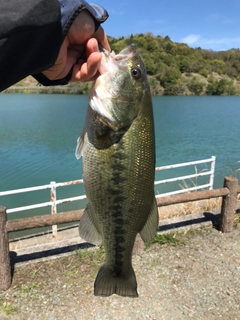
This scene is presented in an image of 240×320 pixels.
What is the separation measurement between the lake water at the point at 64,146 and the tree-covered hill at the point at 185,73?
1762 cm

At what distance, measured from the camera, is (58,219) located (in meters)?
4.16

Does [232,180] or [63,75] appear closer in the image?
[63,75]

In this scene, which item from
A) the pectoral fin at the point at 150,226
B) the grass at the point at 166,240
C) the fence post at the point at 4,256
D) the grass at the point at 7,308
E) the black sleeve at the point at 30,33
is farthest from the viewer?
the grass at the point at 166,240

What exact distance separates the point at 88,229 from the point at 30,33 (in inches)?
44.8

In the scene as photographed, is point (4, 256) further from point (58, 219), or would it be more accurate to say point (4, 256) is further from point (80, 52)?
point (80, 52)

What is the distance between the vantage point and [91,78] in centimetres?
181

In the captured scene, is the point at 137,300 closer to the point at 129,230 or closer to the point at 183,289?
the point at 183,289

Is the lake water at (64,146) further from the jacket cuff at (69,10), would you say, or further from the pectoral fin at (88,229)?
the jacket cuff at (69,10)

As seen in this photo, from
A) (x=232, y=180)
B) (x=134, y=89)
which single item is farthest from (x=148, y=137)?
(x=232, y=180)

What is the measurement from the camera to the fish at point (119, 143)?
1.67 metres

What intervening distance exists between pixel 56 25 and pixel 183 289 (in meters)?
3.65

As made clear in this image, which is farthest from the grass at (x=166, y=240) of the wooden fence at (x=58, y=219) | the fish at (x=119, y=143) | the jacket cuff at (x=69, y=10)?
the jacket cuff at (x=69, y=10)

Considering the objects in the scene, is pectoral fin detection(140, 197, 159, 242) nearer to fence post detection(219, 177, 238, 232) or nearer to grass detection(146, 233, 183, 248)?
grass detection(146, 233, 183, 248)

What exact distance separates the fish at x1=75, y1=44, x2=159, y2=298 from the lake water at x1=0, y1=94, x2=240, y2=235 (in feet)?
25.8
